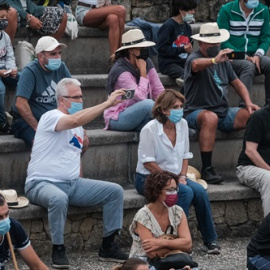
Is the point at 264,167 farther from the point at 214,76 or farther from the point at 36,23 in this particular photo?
the point at 36,23

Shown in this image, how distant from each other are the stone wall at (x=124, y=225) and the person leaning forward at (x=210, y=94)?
0.34 metres

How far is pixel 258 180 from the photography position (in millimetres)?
9828

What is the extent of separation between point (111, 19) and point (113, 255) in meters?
3.36

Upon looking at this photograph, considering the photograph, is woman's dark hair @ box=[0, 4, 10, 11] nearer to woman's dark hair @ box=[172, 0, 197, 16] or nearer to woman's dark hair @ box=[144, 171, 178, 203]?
woman's dark hair @ box=[172, 0, 197, 16]

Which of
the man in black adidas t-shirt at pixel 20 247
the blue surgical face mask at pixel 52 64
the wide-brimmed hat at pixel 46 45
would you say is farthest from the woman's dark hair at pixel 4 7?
the man in black adidas t-shirt at pixel 20 247

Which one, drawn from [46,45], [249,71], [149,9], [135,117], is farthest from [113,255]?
[149,9]

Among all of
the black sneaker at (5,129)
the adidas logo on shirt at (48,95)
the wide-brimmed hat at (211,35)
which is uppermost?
the wide-brimmed hat at (211,35)

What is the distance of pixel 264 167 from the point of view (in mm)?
9867

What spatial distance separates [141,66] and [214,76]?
→ 0.84 meters

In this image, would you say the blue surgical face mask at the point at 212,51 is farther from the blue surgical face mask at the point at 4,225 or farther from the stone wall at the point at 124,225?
the blue surgical face mask at the point at 4,225

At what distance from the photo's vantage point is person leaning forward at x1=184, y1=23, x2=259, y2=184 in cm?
1024

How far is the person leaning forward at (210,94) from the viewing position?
1024 cm

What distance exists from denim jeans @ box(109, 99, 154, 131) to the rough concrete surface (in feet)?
4.16

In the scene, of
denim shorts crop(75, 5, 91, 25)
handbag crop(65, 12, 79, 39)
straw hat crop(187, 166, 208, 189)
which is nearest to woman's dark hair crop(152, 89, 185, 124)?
straw hat crop(187, 166, 208, 189)
